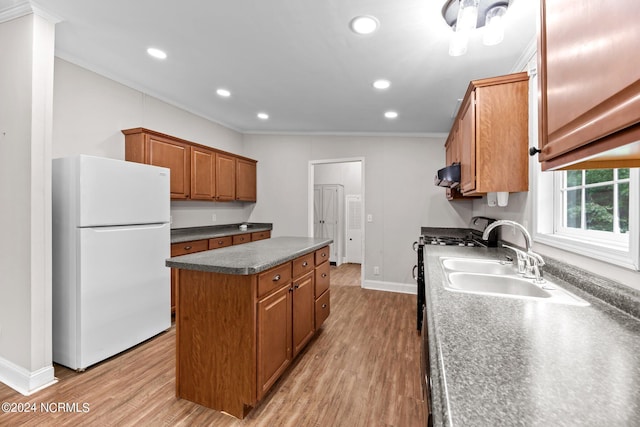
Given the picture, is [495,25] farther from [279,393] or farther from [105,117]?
[105,117]

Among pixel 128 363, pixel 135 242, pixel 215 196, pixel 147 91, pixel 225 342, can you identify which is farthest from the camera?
pixel 215 196

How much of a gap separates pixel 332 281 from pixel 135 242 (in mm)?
3185

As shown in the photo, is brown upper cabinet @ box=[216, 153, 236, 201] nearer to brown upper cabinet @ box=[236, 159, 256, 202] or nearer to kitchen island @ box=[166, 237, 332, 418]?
brown upper cabinet @ box=[236, 159, 256, 202]

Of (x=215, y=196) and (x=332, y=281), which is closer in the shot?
(x=215, y=196)

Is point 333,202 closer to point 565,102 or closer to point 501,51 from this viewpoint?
point 501,51

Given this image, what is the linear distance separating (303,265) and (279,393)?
903mm

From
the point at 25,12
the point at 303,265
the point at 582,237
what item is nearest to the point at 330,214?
the point at 303,265

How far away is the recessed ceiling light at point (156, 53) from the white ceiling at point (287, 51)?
47 millimetres

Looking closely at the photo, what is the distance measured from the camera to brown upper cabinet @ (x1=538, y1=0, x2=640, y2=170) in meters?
0.50

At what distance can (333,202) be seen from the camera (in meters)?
6.34

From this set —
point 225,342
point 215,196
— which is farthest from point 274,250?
point 215,196

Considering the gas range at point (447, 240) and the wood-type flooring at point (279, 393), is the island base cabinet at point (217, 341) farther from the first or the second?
the gas range at point (447, 240)

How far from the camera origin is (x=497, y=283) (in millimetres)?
1568

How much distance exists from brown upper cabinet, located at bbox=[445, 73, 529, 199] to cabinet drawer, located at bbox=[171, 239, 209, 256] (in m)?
2.86
